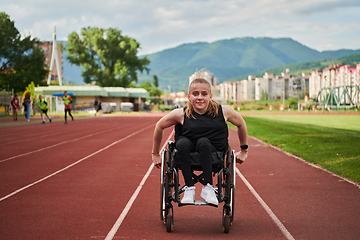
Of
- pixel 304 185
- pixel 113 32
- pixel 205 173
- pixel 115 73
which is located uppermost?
pixel 113 32

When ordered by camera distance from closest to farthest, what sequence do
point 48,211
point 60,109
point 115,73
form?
point 48,211 → point 60,109 → point 115,73

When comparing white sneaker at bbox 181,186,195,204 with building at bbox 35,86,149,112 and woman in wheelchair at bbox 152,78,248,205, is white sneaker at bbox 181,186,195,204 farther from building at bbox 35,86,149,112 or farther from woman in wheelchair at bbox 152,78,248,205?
building at bbox 35,86,149,112

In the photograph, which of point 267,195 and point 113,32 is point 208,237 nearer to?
point 267,195

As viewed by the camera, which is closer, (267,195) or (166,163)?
(166,163)

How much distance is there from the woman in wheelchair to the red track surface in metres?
0.66

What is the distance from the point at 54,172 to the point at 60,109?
46.1m

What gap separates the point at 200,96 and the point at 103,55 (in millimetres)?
67860

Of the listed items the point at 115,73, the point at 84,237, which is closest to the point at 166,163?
the point at 84,237

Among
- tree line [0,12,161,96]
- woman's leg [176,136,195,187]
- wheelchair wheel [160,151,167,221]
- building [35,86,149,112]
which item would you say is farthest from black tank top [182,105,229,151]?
tree line [0,12,161,96]

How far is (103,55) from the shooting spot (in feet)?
228

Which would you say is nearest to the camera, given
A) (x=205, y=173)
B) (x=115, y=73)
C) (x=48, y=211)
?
(x=205, y=173)

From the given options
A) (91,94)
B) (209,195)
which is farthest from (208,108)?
(91,94)

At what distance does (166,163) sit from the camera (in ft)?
13.2

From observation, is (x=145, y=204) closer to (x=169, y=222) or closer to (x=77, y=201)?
(x=77, y=201)
